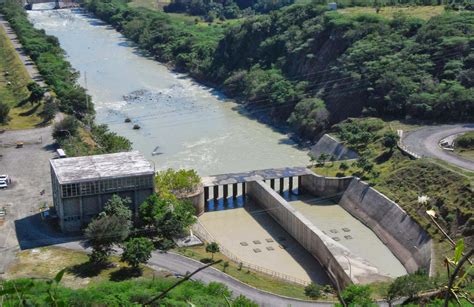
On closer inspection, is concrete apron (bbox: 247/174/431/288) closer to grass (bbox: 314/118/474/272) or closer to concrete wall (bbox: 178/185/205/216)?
grass (bbox: 314/118/474/272)

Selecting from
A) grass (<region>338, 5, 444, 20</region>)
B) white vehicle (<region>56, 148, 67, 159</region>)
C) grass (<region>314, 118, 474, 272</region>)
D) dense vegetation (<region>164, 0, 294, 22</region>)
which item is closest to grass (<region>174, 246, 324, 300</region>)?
grass (<region>314, 118, 474, 272</region>)

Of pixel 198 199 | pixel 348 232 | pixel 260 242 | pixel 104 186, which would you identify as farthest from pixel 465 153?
pixel 104 186

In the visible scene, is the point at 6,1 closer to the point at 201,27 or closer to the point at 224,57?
the point at 201,27

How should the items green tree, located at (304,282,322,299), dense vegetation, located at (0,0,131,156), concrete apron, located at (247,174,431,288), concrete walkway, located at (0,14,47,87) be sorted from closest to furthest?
green tree, located at (304,282,322,299) → concrete apron, located at (247,174,431,288) → dense vegetation, located at (0,0,131,156) → concrete walkway, located at (0,14,47,87)

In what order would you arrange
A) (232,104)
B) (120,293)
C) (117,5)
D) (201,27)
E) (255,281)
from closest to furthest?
(120,293), (255,281), (232,104), (201,27), (117,5)

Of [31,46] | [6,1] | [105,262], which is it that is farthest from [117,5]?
[105,262]
